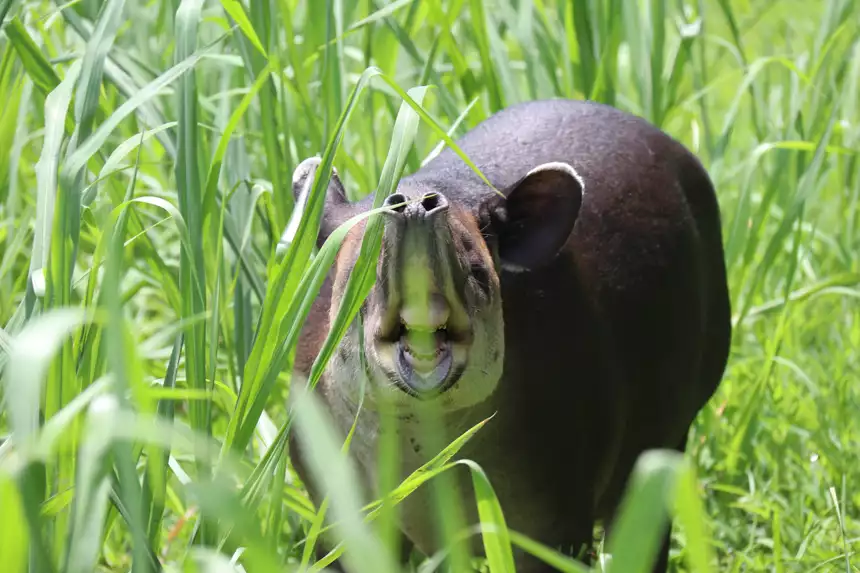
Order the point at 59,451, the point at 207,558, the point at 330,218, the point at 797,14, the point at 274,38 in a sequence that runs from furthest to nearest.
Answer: the point at 797,14
the point at 274,38
the point at 330,218
the point at 59,451
the point at 207,558

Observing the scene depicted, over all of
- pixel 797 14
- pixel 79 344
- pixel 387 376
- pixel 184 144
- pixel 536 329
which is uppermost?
pixel 184 144

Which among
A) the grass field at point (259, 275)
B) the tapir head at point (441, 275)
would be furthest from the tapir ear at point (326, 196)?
the grass field at point (259, 275)

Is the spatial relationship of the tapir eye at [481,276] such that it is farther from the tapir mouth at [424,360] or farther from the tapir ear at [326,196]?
the tapir ear at [326,196]

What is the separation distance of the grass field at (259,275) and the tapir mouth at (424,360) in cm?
15

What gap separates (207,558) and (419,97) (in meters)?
0.92

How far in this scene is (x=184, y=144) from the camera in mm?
2176

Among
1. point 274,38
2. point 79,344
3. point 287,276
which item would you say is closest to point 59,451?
point 79,344

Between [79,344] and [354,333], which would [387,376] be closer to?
[354,333]

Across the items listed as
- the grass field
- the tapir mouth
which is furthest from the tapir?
the grass field

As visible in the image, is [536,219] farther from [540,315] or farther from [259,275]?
[259,275]

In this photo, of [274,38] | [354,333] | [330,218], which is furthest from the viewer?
[274,38]

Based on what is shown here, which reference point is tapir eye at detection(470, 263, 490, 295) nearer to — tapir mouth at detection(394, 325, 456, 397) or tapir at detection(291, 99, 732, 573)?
tapir at detection(291, 99, 732, 573)

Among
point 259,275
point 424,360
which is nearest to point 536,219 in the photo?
point 424,360

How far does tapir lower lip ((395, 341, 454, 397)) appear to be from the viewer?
201 centimetres
